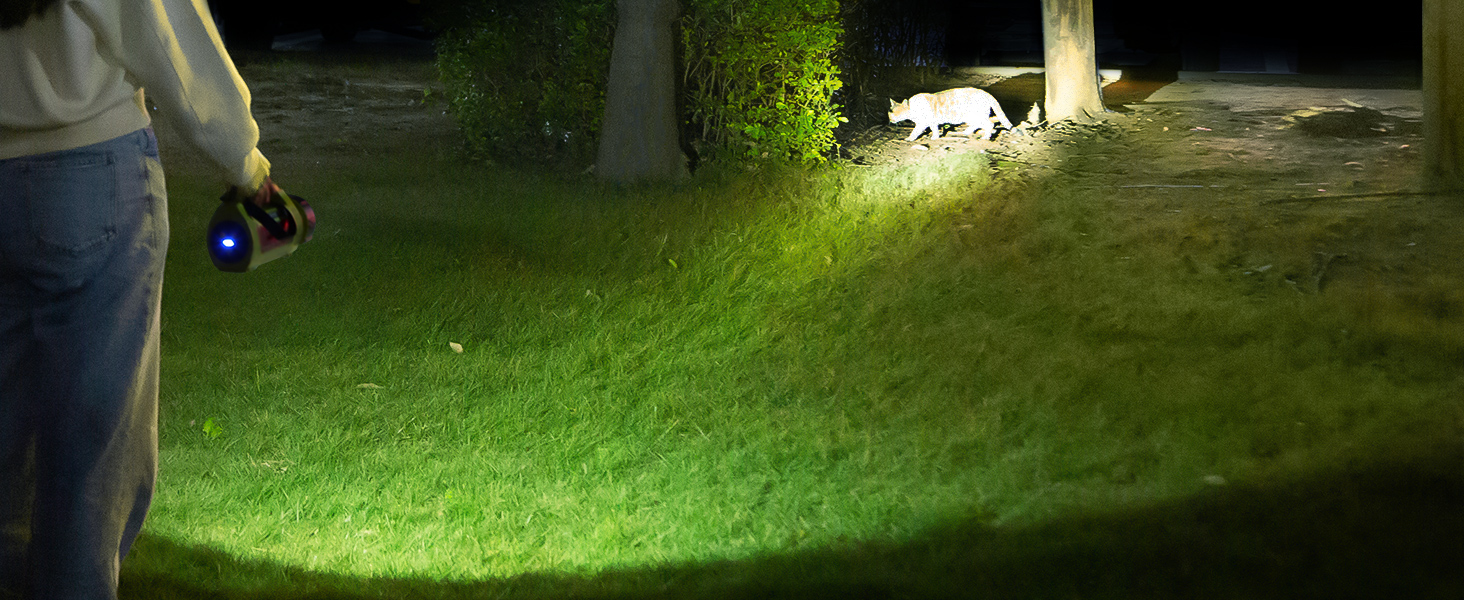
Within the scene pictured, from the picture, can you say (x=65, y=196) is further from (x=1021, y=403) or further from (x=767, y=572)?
(x=1021, y=403)

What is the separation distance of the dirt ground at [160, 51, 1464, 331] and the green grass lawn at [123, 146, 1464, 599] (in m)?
0.44

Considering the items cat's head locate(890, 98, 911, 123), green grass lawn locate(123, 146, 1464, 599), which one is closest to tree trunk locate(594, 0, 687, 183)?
green grass lawn locate(123, 146, 1464, 599)

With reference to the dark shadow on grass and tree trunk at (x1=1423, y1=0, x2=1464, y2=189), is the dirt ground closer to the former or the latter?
tree trunk at (x1=1423, y1=0, x2=1464, y2=189)

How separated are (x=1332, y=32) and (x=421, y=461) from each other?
78.5ft

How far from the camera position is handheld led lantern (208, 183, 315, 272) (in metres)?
2.59

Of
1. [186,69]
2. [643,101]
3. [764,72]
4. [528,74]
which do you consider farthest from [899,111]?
[186,69]

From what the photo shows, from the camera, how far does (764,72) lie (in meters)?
9.03

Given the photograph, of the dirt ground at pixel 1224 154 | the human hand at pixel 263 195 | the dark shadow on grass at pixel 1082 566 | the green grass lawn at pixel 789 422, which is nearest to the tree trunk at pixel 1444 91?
the dirt ground at pixel 1224 154

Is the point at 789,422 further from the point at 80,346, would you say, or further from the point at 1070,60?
the point at 1070,60

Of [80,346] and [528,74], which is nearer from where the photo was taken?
[80,346]

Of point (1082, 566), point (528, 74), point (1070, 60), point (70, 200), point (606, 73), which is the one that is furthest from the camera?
point (1070, 60)

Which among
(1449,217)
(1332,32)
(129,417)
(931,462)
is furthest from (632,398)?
(1332,32)

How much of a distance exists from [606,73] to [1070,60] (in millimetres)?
5241

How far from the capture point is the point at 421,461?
421 centimetres
